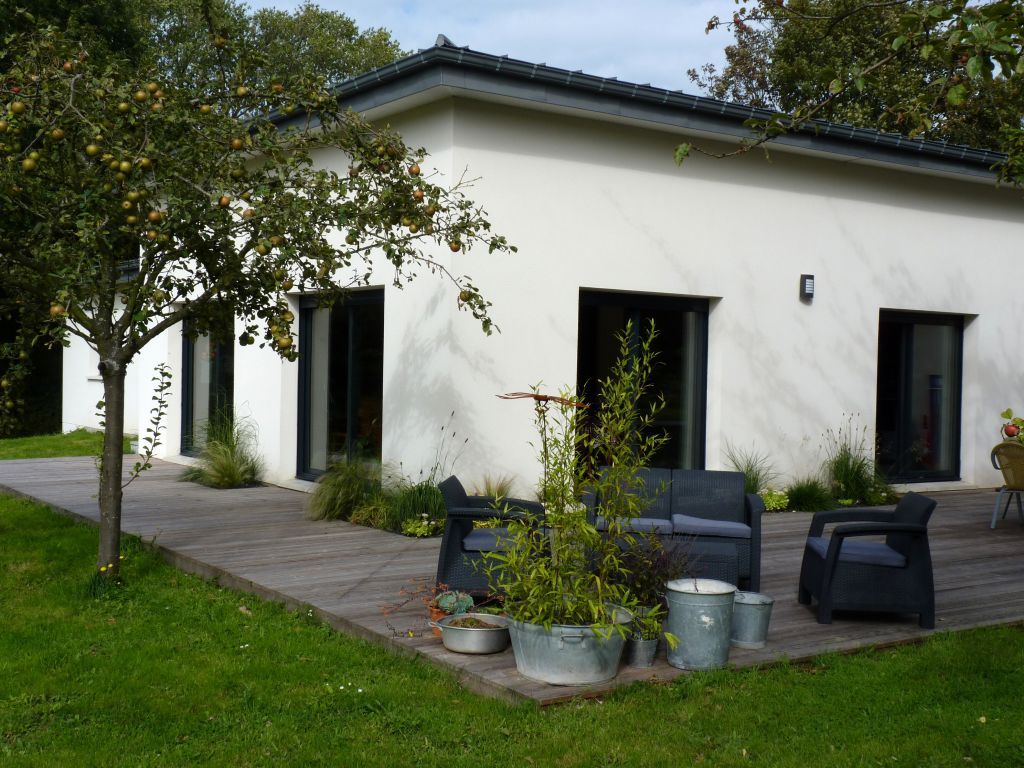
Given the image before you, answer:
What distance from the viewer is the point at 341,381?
10.4 meters

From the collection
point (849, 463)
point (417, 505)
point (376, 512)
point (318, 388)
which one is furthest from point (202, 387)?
point (849, 463)

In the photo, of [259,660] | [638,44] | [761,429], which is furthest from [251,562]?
[638,44]

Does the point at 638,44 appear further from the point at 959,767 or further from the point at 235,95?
the point at 959,767

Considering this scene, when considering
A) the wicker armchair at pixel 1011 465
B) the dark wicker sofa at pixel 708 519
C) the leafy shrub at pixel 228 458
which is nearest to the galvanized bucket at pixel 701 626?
the dark wicker sofa at pixel 708 519

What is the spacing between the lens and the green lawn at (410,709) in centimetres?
379

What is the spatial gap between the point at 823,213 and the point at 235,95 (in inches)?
278

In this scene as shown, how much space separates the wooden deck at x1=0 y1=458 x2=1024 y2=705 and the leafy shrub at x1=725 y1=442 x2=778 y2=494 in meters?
0.46

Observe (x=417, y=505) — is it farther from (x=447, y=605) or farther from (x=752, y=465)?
(x=752, y=465)

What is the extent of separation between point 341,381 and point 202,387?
3.55m

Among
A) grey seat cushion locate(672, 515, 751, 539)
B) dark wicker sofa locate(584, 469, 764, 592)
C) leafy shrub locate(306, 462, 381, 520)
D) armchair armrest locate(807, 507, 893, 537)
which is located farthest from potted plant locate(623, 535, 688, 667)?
leafy shrub locate(306, 462, 381, 520)

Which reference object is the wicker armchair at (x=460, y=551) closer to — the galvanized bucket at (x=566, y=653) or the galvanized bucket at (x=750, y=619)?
the galvanized bucket at (x=566, y=653)

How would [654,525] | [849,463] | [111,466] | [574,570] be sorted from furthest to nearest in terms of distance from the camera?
[849,463]
[111,466]
[654,525]
[574,570]

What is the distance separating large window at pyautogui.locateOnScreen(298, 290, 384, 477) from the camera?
983cm

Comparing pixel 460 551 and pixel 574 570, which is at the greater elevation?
pixel 574 570
